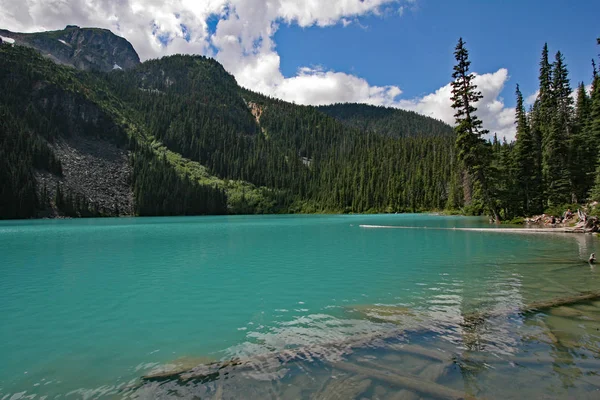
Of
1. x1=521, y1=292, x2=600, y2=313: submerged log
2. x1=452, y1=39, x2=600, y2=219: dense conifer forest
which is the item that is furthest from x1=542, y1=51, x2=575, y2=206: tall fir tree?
x1=521, y1=292, x2=600, y2=313: submerged log

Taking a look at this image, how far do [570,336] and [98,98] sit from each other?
749 feet

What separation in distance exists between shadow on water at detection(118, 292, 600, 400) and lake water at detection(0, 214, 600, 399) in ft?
0.11

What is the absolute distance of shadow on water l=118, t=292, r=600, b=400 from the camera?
5.95m

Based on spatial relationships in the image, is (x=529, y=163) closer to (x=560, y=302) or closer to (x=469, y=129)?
(x=469, y=129)

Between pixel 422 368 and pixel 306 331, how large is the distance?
342 centimetres

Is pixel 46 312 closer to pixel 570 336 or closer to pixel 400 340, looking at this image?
pixel 400 340

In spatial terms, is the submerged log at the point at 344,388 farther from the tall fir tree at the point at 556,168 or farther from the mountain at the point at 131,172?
the mountain at the point at 131,172

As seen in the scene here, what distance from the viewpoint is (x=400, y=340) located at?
26.8 ft

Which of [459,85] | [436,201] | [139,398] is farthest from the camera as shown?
[436,201]

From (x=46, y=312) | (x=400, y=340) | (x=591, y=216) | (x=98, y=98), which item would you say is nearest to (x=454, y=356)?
(x=400, y=340)

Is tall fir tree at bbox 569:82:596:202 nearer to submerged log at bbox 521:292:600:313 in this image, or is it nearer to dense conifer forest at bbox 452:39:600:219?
dense conifer forest at bbox 452:39:600:219

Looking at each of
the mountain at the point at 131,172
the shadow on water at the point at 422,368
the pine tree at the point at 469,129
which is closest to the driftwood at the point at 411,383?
the shadow on water at the point at 422,368

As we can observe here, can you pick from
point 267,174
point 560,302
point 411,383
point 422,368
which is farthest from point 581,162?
point 267,174

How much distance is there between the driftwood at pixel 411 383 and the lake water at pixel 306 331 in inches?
1.2
